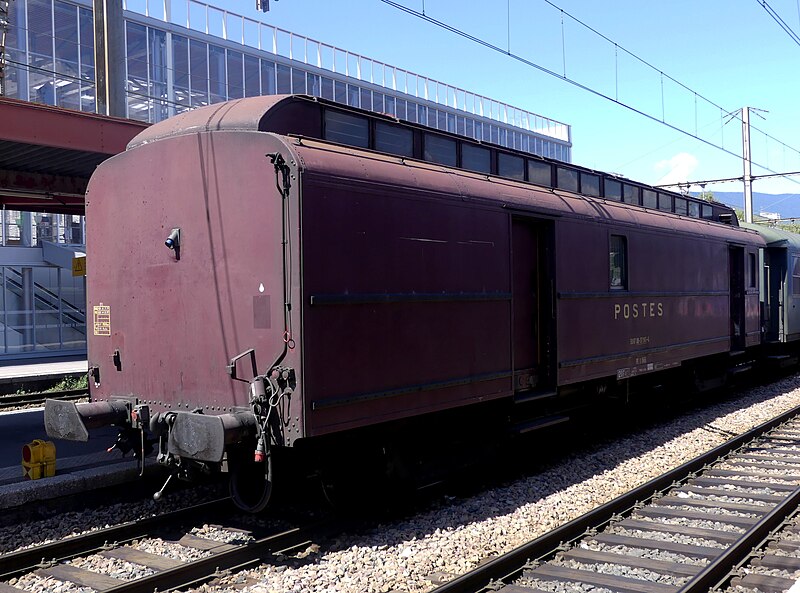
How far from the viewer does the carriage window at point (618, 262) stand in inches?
384

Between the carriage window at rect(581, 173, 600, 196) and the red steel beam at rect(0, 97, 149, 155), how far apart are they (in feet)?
19.5

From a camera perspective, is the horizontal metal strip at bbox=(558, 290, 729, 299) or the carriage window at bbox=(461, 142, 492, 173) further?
the horizontal metal strip at bbox=(558, 290, 729, 299)

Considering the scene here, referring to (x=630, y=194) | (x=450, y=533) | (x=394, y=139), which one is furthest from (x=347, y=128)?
(x=630, y=194)

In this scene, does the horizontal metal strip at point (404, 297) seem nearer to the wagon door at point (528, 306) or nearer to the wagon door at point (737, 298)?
the wagon door at point (528, 306)

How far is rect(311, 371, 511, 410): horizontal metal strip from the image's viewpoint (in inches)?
218

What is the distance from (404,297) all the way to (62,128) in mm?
5293

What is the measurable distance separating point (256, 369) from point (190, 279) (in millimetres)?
1064

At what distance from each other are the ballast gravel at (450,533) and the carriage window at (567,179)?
11.4ft

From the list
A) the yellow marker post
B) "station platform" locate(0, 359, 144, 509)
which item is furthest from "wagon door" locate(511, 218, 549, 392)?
the yellow marker post

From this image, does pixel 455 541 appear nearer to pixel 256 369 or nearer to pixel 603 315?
pixel 256 369

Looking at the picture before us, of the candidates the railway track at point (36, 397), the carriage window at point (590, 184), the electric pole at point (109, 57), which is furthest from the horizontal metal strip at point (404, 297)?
the railway track at point (36, 397)

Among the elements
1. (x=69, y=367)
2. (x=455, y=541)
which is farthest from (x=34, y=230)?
(x=455, y=541)

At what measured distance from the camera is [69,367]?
1952cm

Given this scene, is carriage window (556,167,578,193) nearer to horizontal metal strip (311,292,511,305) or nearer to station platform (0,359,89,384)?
horizontal metal strip (311,292,511,305)
